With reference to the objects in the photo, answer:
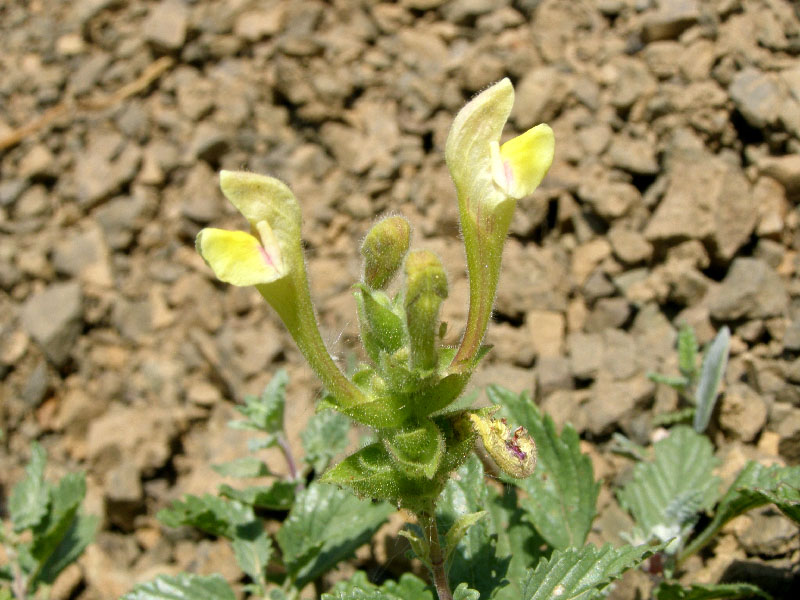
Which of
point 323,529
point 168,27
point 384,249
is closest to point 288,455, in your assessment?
point 323,529

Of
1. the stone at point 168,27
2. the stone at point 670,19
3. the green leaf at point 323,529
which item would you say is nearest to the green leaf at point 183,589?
the green leaf at point 323,529

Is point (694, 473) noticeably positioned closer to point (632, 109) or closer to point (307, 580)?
point (307, 580)

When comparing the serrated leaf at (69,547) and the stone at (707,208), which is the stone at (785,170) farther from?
the serrated leaf at (69,547)

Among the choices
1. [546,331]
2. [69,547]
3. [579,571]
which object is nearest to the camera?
[579,571]

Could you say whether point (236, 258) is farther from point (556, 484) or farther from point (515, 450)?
point (556, 484)

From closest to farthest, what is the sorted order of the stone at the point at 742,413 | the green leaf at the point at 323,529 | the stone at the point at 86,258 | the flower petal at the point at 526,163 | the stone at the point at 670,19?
the flower petal at the point at 526,163
the green leaf at the point at 323,529
the stone at the point at 742,413
the stone at the point at 670,19
the stone at the point at 86,258

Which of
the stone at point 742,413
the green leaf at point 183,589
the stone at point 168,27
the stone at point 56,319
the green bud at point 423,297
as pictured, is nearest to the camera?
the green bud at point 423,297

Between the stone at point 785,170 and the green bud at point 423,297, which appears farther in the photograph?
the stone at point 785,170

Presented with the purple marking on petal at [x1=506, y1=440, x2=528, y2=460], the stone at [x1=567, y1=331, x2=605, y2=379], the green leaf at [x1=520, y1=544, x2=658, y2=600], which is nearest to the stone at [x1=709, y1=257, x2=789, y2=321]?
the stone at [x1=567, y1=331, x2=605, y2=379]
